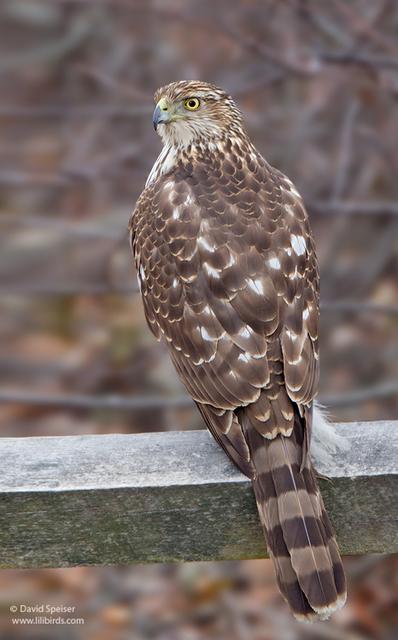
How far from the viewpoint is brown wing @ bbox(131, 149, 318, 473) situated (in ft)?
10.6

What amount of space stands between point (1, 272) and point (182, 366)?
660 centimetres

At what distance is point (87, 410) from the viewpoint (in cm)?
890

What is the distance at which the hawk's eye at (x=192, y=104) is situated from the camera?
4242 mm

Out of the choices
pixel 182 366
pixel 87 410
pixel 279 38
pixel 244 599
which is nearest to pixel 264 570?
pixel 244 599

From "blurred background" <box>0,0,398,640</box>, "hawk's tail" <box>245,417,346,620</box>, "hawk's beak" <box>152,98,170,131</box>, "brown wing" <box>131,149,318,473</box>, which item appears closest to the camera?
"hawk's tail" <box>245,417,346,620</box>

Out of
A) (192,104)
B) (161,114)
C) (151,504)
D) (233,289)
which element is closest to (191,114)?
(192,104)

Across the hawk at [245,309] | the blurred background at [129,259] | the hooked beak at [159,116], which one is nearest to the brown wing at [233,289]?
the hawk at [245,309]

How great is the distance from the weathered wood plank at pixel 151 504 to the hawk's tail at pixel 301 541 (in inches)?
2.5

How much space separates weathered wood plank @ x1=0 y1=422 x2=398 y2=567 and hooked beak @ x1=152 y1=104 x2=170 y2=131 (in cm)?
163

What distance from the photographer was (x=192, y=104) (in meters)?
4.27

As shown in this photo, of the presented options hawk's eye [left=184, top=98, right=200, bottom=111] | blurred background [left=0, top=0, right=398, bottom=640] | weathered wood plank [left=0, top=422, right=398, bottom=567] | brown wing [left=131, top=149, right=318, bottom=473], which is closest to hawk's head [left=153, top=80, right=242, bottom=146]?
hawk's eye [left=184, top=98, right=200, bottom=111]

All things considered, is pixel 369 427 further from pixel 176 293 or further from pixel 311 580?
pixel 176 293

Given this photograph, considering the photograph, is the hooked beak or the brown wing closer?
the brown wing

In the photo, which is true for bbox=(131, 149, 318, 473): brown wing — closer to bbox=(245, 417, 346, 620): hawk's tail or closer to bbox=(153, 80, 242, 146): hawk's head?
bbox=(245, 417, 346, 620): hawk's tail
